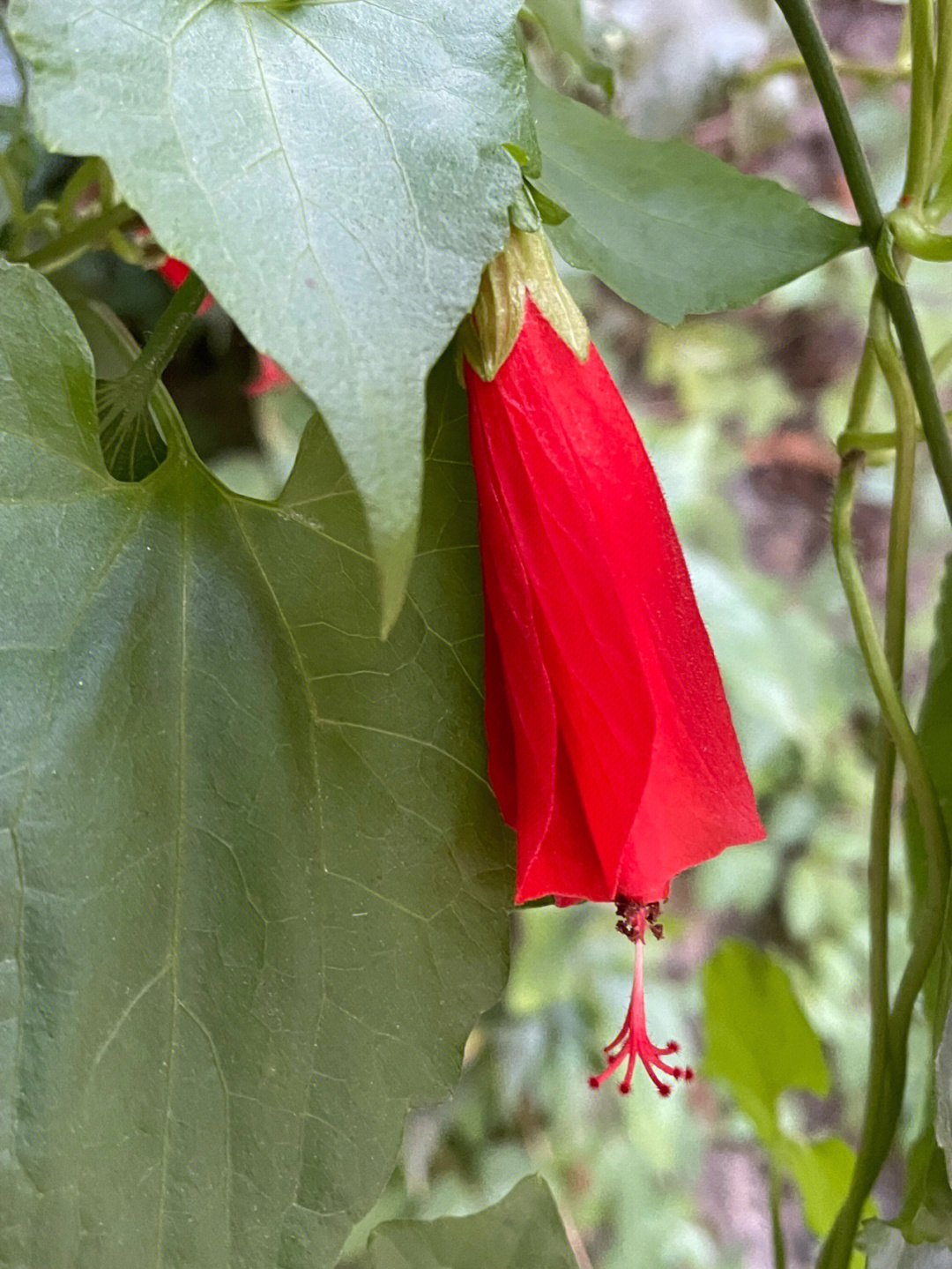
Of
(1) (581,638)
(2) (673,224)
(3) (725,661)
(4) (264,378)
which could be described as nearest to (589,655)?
(1) (581,638)

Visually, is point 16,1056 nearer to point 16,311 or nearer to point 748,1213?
point 16,311

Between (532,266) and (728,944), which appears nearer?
(532,266)

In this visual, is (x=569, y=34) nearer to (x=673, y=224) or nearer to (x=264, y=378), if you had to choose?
(x=673, y=224)

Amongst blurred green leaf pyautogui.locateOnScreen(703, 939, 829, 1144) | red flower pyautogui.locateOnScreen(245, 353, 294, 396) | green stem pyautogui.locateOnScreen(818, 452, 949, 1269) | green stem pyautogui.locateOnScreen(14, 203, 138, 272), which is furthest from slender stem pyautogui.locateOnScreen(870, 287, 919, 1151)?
red flower pyautogui.locateOnScreen(245, 353, 294, 396)

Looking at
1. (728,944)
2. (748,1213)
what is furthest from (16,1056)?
(748,1213)

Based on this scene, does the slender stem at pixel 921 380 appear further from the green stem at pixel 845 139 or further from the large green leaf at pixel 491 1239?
the large green leaf at pixel 491 1239

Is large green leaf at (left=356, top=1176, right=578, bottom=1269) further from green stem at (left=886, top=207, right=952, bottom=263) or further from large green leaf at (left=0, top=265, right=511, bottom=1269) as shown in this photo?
green stem at (left=886, top=207, right=952, bottom=263)
